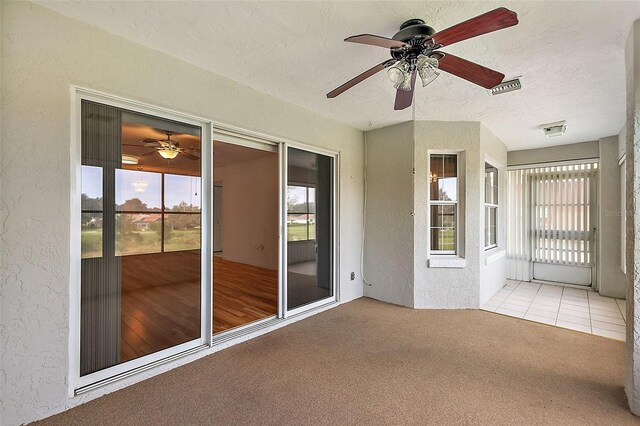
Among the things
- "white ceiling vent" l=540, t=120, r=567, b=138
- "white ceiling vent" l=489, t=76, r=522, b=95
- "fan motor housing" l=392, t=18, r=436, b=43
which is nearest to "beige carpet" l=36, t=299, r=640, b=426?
"fan motor housing" l=392, t=18, r=436, b=43

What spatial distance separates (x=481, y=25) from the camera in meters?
1.41

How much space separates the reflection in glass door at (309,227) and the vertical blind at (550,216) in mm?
3944

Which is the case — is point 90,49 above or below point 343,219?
above

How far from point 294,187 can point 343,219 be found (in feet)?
3.06

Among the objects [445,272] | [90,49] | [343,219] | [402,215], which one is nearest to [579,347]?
[445,272]

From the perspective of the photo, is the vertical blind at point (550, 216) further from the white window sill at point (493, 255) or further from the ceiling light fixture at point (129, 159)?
the ceiling light fixture at point (129, 159)

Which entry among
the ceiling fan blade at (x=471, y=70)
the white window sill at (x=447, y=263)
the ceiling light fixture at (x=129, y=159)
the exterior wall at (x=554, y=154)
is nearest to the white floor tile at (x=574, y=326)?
the white window sill at (x=447, y=263)

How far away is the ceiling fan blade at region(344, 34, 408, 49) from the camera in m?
1.50

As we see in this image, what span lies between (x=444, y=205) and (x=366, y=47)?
2.66 m

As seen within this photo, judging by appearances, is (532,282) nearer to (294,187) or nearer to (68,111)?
(294,187)

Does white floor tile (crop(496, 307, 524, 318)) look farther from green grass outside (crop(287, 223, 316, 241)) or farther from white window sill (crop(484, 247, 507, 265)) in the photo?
green grass outside (crop(287, 223, 316, 241))

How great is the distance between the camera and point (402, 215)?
4.00m

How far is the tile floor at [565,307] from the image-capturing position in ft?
10.9

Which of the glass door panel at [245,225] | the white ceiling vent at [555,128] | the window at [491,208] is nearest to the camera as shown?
the white ceiling vent at [555,128]
